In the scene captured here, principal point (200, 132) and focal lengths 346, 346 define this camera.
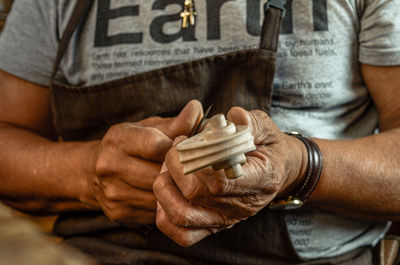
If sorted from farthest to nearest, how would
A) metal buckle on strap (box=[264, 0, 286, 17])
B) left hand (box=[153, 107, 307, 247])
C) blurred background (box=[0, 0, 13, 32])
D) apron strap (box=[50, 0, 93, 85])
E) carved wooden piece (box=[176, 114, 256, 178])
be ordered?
blurred background (box=[0, 0, 13, 32]), apron strap (box=[50, 0, 93, 85]), metal buckle on strap (box=[264, 0, 286, 17]), left hand (box=[153, 107, 307, 247]), carved wooden piece (box=[176, 114, 256, 178])

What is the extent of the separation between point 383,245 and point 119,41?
2.34 ft

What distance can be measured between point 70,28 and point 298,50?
488mm

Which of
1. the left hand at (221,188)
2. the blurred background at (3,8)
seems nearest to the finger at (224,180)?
the left hand at (221,188)

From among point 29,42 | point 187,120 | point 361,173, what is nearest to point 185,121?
point 187,120

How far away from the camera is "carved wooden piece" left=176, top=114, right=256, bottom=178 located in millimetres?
295

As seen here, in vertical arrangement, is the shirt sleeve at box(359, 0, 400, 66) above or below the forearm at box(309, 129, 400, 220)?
above

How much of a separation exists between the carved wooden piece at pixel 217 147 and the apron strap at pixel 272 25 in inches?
14.5

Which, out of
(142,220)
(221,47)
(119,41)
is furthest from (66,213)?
(221,47)

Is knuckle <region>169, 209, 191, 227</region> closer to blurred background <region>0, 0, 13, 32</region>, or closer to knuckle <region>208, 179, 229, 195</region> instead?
knuckle <region>208, 179, 229, 195</region>

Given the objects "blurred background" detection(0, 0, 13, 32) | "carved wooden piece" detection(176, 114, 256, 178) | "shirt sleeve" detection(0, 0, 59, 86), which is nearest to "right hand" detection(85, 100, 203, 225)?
"carved wooden piece" detection(176, 114, 256, 178)

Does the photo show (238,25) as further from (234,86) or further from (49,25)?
(49,25)

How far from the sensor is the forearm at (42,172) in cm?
71

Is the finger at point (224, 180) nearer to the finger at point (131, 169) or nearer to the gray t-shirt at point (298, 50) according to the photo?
the finger at point (131, 169)

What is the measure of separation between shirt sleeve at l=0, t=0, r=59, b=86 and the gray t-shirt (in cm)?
4
